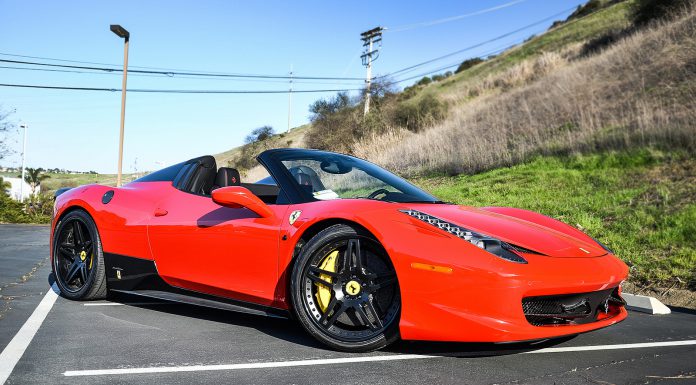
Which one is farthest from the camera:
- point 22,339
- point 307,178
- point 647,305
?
point 647,305

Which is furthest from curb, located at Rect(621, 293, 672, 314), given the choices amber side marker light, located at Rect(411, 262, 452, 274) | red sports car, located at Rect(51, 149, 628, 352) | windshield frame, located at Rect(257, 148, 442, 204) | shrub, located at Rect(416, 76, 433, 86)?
shrub, located at Rect(416, 76, 433, 86)

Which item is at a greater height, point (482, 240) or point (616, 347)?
point (482, 240)

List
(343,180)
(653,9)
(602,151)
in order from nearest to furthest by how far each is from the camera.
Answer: (343,180)
(602,151)
(653,9)

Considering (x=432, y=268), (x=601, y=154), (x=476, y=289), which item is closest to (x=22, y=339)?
(x=432, y=268)

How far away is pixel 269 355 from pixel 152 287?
150cm

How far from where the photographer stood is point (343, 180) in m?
4.11

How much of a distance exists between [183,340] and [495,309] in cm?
190

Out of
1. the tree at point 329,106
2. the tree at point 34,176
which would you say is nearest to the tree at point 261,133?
the tree at point 329,106

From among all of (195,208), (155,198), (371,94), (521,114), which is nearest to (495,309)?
(195,208)

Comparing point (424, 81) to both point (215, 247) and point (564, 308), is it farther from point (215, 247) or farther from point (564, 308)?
point (564, 308)

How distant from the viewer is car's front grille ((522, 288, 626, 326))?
117 inches

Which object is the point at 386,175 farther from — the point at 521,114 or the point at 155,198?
the point at 521,114

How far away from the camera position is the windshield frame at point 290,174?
380cm

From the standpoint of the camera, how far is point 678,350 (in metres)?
3.46
